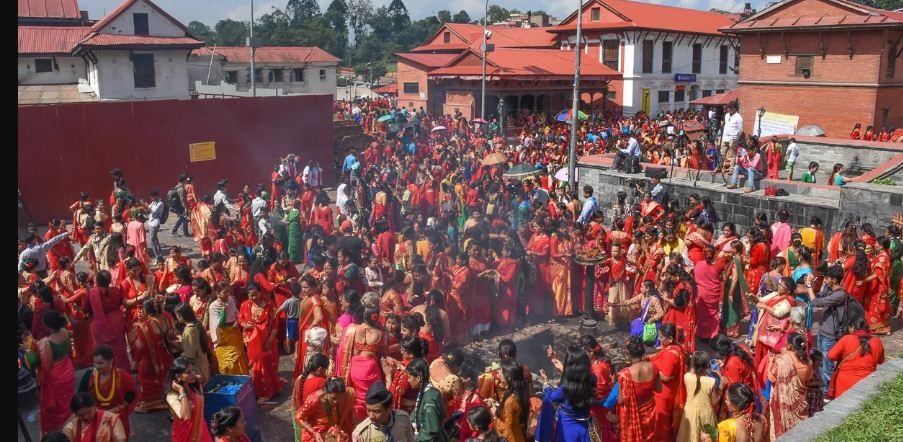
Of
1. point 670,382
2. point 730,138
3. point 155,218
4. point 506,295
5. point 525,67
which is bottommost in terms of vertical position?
point 506,295

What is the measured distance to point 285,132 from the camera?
70.1 feet

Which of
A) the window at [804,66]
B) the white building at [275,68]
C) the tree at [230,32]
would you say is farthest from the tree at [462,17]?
the window at [804,66]

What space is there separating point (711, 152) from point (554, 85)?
15620 mm

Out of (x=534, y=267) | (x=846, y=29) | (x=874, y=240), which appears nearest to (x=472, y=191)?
(x=534, y=267)

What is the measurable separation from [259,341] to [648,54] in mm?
34598

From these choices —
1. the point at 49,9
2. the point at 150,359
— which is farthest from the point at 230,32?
the point at 150,359

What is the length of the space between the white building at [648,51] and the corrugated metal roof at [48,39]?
77.5ft

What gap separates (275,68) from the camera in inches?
1788

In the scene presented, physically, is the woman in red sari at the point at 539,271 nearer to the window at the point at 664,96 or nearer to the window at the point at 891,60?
the window at the point at 891,60

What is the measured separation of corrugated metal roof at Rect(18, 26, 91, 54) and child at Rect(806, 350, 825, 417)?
3088 cm

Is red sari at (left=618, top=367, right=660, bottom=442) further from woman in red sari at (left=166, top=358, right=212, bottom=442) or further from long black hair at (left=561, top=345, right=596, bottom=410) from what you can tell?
woman in red sari at (left=166, top=358, right=212, bottom=442)

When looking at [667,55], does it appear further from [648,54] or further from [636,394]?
[636,394]

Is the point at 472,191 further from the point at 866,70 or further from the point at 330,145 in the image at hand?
the point at 866,70

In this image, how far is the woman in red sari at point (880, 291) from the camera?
30.1ft
